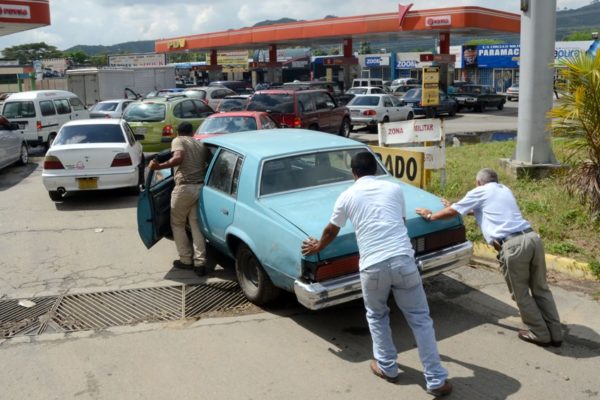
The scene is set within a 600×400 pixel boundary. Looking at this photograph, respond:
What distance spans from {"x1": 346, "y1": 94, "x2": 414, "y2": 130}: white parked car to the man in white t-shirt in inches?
769

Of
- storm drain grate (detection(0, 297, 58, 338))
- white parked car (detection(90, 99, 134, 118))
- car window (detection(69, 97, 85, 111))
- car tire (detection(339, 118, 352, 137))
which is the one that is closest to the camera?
storm drain grate (detection(0, 297, 58, 338))

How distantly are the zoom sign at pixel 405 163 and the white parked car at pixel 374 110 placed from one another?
48.0 feet

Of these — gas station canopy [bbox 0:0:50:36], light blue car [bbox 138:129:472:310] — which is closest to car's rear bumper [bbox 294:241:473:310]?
light blue car [bbox 138:129:472:310]

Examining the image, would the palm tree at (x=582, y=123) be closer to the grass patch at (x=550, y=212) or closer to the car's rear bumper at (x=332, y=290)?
the grass patch at (x=550, y=212)

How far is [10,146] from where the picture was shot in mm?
15031

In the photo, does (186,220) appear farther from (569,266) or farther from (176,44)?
(176,44)

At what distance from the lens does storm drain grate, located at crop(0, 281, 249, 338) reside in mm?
5898

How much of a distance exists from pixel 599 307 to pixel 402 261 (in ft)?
9.09

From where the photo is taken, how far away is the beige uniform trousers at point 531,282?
4949 millimetres

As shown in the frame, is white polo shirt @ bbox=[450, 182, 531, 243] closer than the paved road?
No

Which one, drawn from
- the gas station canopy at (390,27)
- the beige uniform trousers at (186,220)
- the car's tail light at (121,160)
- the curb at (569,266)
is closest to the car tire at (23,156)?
the car's tail light at (121,160)

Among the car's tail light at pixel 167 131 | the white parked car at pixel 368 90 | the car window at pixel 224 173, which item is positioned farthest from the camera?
the white parked car at pixel 368 90

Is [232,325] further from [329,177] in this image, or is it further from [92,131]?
[92,131]

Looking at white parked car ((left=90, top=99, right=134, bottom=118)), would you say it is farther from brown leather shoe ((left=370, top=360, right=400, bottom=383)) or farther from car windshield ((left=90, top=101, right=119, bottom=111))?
brown leather shoe ((left=370, top=360, right=400, bottom=383))
